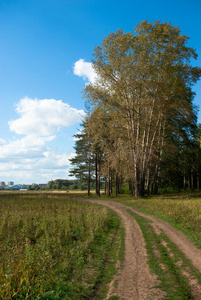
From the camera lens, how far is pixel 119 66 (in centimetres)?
2589

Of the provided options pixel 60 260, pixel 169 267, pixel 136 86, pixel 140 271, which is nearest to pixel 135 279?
pixel 140 271

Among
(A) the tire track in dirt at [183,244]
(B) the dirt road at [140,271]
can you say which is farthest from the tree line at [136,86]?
(B) the dirt road at [140,271]

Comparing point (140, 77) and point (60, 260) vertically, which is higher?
point (140, 77)

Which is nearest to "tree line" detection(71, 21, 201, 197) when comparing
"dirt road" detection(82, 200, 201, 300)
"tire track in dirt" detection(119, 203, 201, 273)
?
"tire track in dirt" detection(119, 203, 201, 273)

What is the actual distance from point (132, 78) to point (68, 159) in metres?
28.6

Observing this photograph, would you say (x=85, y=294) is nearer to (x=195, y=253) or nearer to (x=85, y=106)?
(x=195, y=253)

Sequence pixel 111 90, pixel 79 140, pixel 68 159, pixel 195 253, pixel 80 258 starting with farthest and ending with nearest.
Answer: pixel 68 159 < pixel 79 140 < pixel 111 90 < pixel 195 253 < pixel 80 258

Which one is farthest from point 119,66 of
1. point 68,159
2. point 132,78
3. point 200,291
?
point 68,159

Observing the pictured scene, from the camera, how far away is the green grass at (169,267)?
5.08m

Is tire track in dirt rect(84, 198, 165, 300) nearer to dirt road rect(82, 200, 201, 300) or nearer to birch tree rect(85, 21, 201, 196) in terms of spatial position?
dirt road rect(82, 200, 201, 300)

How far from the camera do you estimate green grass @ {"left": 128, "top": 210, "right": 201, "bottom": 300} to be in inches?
200

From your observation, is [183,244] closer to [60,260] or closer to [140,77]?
[60,260]

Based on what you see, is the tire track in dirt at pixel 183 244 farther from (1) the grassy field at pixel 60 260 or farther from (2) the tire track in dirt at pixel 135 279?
(1) the grassy field at pixel 60 260

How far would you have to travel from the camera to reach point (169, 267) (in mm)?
6480
